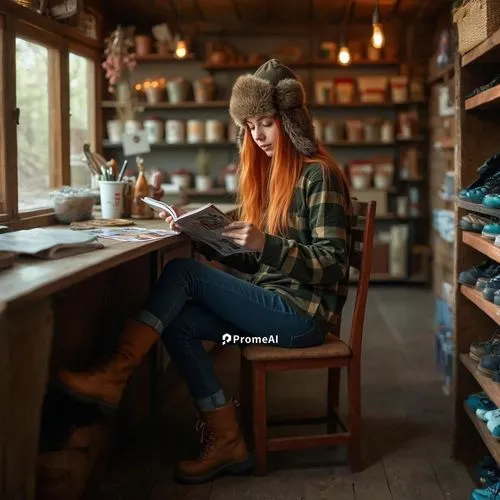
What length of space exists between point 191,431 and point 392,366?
4.49ft

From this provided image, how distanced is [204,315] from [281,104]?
0.71 metres

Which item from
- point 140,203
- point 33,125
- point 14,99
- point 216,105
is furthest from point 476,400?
point 216,105

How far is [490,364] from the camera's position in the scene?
2070 millimetres

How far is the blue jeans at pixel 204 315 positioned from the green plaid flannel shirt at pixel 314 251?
56 millimetres

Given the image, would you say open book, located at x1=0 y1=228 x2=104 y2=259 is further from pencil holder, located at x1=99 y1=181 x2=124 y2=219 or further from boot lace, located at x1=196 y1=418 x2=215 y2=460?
pencil holder, located at x1=99 y1=181 x2=124 y2=219

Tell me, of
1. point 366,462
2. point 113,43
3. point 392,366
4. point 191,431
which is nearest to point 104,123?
point 113,43

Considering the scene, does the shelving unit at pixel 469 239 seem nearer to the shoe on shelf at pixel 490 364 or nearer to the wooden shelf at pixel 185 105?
the shoe on shelf at pixel 490 364

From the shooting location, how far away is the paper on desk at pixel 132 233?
7.18ft

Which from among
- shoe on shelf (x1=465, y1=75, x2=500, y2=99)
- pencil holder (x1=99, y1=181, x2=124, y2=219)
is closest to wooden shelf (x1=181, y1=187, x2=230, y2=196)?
pencil holder (x1=99, y1=181, x2=124, y2=219)

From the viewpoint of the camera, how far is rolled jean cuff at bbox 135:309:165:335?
2072mm

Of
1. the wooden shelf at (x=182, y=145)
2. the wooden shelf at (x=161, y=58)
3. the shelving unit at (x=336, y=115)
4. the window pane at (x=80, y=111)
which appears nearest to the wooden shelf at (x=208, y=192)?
the shelving unit at (x=336, y=115)

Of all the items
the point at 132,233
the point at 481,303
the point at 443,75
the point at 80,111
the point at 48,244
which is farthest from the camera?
the point at 443,75

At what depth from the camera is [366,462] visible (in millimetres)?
2396

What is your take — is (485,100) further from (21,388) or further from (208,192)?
(208,192)
